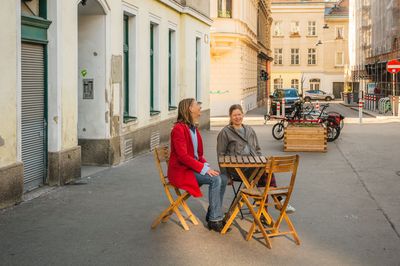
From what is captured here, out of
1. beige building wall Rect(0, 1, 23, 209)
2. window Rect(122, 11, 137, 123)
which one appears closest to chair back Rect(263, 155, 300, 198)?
beige building wall Rect(0, 1, 23, 209)

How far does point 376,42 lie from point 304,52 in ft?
102

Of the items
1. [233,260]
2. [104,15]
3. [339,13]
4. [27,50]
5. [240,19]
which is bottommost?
[233,260]

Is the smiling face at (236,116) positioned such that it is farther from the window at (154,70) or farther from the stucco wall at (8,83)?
the window at (154,70)

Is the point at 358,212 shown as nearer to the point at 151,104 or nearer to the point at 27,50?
the point at 27,50

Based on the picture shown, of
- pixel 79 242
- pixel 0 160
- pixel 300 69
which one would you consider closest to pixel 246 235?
pixel 79 242

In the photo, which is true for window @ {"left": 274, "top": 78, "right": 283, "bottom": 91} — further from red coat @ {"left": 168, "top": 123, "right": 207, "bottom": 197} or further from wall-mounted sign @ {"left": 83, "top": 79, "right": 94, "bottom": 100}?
red coat @ {"left": 168, "top": 123, "right": 207, "bottom": 197}

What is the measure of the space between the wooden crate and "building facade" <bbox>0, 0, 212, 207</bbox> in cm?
353

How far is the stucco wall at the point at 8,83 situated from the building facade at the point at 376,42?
26.9 metres

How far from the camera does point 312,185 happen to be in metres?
12.2

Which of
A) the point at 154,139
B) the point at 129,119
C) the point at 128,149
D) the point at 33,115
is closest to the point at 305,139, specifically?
the point at 154,139

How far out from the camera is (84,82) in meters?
14.3

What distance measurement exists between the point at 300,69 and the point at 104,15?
69118mm

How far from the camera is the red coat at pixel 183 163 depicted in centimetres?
793

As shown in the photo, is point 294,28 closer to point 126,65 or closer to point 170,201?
point 126,65
